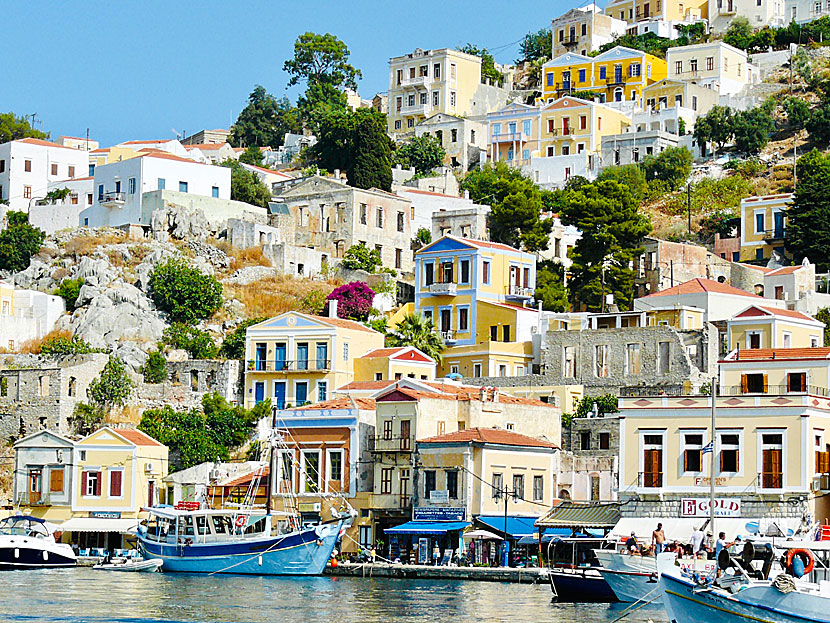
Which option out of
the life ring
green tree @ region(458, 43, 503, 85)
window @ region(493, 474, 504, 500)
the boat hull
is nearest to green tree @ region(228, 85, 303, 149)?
green tree @ region(458, 43, 503, 85)

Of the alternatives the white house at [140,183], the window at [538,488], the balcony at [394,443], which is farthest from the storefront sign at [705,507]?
the white house at [140,183]

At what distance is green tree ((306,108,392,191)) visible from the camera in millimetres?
105812

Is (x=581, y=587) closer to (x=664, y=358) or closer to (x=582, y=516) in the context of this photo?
(x=582, y=516)

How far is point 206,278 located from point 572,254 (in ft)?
67.4

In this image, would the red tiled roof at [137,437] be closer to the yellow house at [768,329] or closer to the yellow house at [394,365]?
the yellow house at [394,365]

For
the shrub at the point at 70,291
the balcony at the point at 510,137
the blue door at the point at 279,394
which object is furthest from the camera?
the balcony at the point at 510,137

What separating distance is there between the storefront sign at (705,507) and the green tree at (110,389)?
34783 millimetres

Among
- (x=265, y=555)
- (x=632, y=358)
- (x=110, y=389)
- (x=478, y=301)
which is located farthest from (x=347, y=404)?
(x=478, y=301)

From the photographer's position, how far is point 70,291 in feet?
291

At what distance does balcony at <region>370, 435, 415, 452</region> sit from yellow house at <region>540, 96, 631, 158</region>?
54426 mm

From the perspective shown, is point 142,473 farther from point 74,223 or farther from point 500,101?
point 500,101

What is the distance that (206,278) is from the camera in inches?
3396

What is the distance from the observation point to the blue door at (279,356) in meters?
77.9

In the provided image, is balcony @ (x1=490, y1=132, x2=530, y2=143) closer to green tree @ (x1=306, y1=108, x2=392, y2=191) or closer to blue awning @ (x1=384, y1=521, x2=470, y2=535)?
green tree @ (x1=306, y1=108, x2=392, y2=191)
